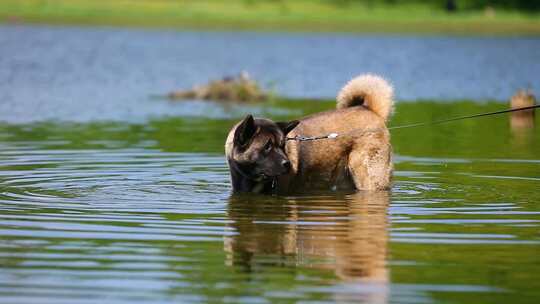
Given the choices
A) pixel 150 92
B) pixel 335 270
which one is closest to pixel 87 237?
pixel 335 270

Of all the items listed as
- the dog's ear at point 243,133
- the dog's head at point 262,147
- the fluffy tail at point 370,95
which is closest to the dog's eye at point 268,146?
the dog's head at point 262,147

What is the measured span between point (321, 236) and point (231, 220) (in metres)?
1.30

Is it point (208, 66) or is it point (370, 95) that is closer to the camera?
point (370, 95)

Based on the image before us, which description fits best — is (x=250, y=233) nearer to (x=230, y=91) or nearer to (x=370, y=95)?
(x=370, y=95)

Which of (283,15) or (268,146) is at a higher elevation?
(283,15)

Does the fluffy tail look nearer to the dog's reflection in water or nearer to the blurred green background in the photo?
the dog's reflection in water

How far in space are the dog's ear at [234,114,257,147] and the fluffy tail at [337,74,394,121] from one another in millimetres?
2101

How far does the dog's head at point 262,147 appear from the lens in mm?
13234

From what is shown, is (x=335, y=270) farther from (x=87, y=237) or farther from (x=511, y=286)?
(x=87, y=237)

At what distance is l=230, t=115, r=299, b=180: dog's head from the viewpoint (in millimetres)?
13234

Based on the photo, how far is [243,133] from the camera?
1334 cm

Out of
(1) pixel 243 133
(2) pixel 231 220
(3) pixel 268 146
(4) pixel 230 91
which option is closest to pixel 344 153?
(3) pixel 268 146

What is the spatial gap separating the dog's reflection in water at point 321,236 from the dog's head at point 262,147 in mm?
387

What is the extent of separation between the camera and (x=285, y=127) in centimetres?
1348
